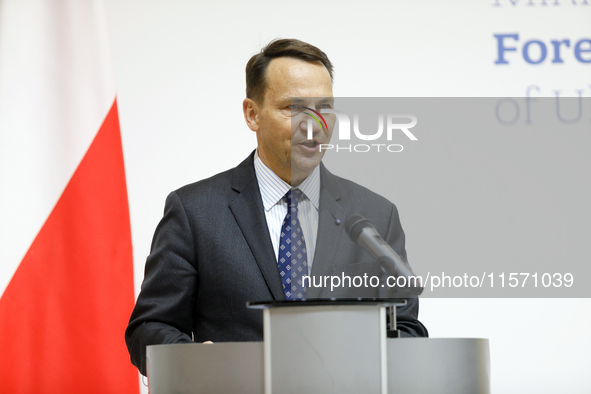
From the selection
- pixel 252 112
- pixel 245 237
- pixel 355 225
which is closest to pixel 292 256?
pixel 245 237

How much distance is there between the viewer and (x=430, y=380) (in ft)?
2.78

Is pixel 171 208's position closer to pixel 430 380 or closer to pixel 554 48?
pixel 430 380

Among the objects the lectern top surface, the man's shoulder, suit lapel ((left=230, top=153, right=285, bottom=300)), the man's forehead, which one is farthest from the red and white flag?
the lectern top surface

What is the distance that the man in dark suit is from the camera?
1462mm

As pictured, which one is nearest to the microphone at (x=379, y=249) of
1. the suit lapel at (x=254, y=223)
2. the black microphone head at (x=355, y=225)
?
the black microphone head at (x=355, y=225)

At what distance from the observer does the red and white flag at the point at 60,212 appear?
2.37m

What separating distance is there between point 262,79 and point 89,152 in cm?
99

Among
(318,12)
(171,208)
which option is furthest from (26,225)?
(318,12)

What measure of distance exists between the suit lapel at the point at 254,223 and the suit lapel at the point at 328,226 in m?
0.34

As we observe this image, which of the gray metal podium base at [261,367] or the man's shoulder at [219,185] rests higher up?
the man's shoulder at [219,185]

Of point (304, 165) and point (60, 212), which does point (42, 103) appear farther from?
point (304, 165)

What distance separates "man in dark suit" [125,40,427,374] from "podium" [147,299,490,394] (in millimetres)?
425

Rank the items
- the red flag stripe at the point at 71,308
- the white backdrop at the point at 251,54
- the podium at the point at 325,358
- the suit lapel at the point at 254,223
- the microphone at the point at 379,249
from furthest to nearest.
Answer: the white backdrop at the point at 251,54, the red flag stripe at the point at 71,308, the suit lapel at the point at 254,223, the microphone at the point at 379,249, the podium at the point at 325,358

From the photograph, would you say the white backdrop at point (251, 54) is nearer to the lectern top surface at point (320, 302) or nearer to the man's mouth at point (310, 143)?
the man's mouth at point (310, 143)
